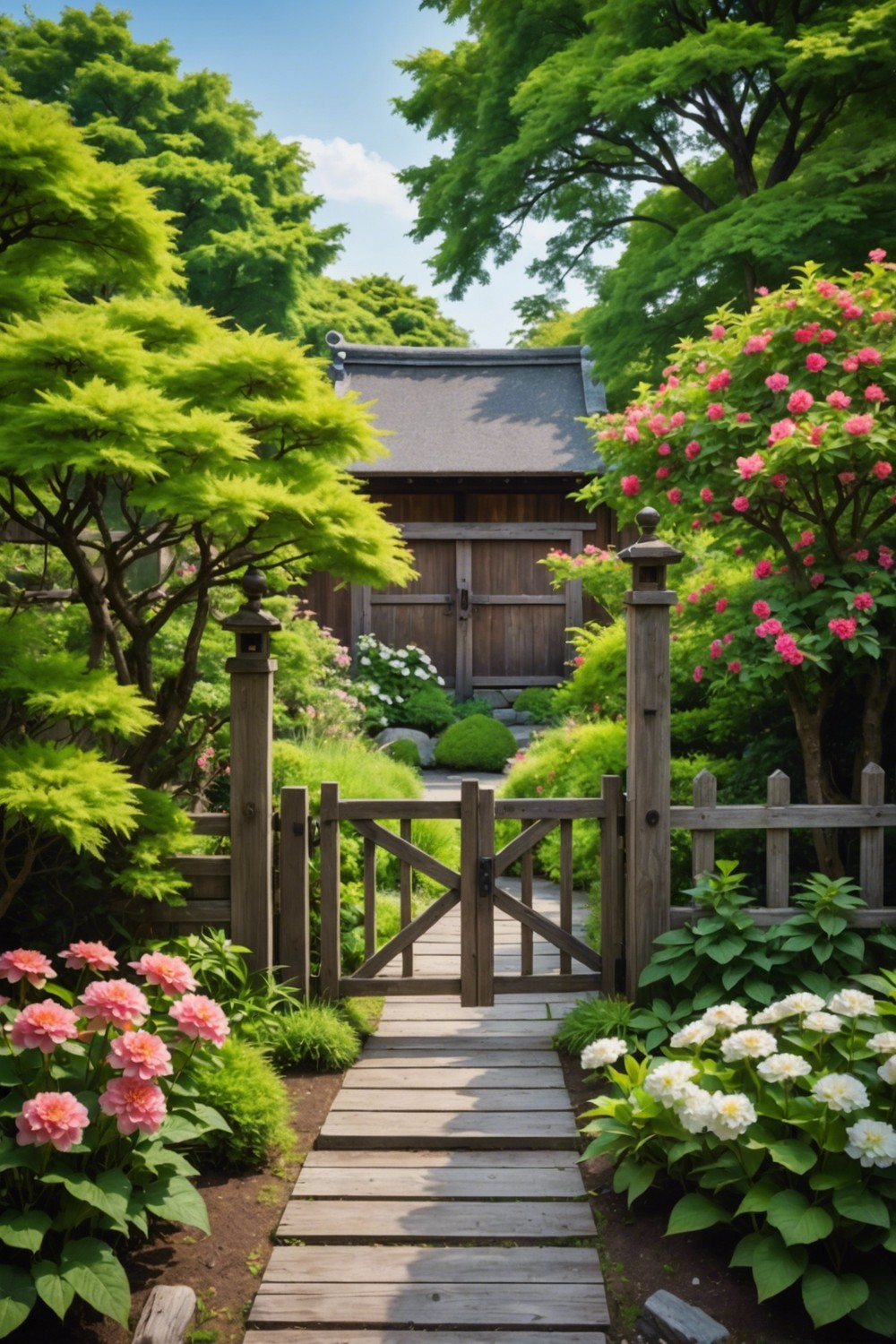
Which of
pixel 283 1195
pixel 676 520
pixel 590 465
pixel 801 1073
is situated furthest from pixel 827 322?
pixel 590 465

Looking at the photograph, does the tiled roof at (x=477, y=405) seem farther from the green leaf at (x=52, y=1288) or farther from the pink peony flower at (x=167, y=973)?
the green leaf at (x=52, y=1288)

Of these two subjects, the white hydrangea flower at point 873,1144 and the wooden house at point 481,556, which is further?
the wooden house at point 481,556

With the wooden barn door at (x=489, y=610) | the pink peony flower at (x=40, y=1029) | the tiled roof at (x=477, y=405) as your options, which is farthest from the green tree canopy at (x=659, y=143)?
the pink peony flower at (x=40, y=1029)

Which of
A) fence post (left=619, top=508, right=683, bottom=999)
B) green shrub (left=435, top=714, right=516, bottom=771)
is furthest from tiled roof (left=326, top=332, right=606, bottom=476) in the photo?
fence post (left=619, top=508, right=683, bottom=999)

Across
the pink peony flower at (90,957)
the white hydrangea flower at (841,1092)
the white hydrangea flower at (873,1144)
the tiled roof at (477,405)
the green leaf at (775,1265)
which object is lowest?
the green leaf at (775,1265)

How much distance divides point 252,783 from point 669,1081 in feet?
8.00

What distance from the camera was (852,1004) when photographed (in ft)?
12.5

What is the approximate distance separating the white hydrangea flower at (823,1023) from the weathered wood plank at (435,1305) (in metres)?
1.10

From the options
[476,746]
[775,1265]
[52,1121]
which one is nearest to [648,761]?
[775,1265]

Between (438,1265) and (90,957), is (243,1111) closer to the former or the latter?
(90,957)

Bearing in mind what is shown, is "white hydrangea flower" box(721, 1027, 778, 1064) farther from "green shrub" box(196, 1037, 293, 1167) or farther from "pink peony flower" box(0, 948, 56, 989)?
"pink peony flower" box(0, 948, 56, 989)

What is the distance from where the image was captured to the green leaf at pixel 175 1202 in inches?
135

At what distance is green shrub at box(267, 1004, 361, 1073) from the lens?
5.13 m

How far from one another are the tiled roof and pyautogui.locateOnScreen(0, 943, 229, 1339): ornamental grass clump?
1284cm
